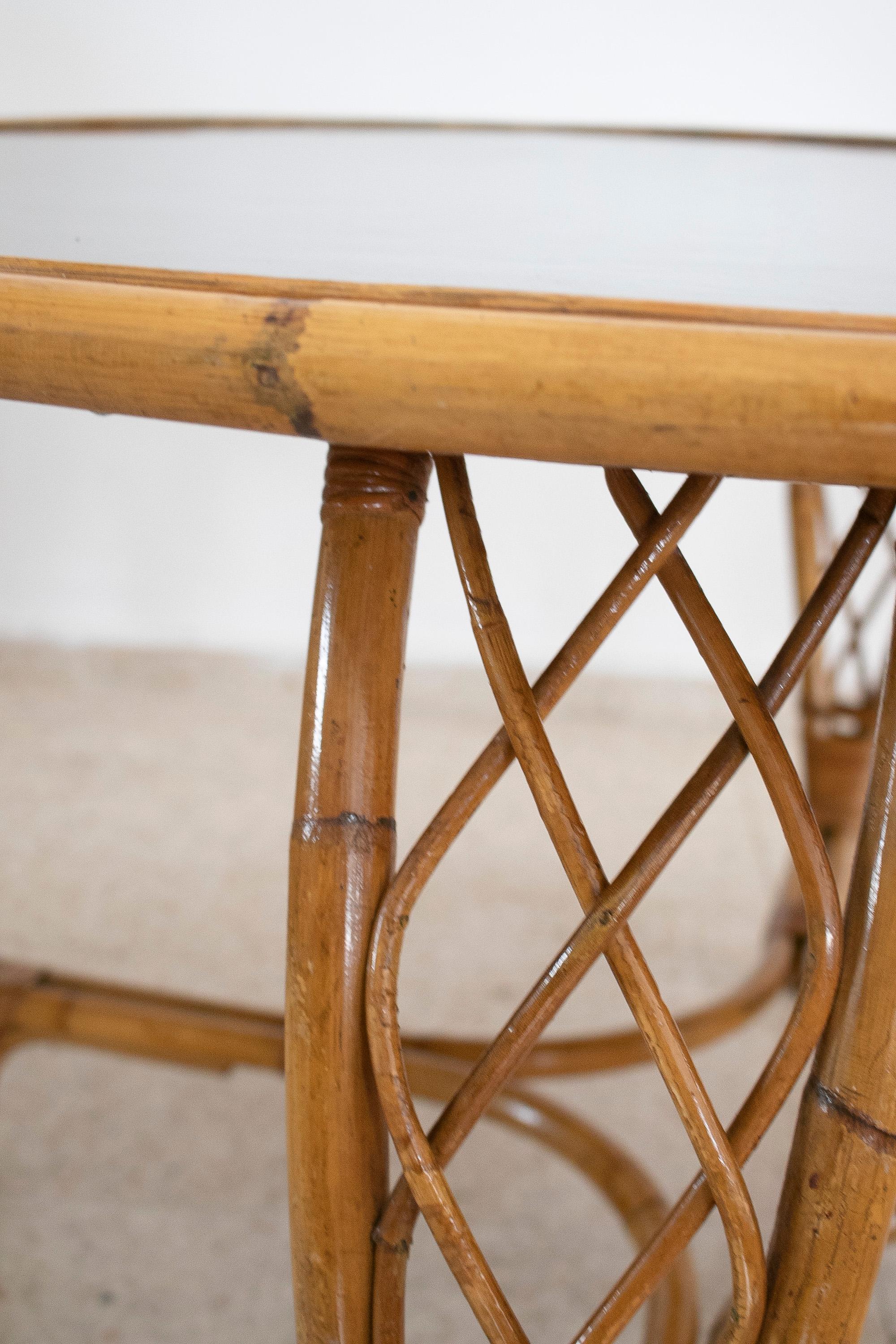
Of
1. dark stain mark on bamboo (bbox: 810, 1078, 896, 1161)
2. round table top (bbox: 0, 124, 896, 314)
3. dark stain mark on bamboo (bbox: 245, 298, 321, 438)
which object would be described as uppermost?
round table top (bbox: 0, 124, 896, 314)

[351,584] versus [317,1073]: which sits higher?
[351,584]

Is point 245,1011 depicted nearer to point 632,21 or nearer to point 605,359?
point 605,359

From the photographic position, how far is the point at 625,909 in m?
0.30

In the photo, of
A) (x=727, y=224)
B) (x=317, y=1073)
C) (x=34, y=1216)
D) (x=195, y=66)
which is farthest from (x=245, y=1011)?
(x=195, y=66)

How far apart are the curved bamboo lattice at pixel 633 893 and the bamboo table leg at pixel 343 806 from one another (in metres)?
0.01

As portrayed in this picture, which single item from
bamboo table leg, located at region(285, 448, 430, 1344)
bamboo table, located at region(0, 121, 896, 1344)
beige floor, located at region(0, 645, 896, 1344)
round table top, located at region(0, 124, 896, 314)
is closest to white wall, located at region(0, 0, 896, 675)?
beige floor, located at region(0, 645, 896, 1344)

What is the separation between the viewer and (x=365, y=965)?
0.32m

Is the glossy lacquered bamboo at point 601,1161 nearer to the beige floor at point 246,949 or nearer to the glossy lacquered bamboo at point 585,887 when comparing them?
the beige floor at point 246,949

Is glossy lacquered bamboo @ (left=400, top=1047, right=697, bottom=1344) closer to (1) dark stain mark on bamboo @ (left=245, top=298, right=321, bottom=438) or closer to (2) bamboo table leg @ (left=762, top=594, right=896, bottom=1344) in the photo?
(2) bamboo table leg @ (left=762, top=594, right=896, bottom=1344)

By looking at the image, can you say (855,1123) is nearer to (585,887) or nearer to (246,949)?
(585,887)

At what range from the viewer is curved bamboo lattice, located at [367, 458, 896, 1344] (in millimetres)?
300

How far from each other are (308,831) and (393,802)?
3 cm

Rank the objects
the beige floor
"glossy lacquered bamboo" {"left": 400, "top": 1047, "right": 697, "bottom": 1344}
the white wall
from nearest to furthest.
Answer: "glossy lacquered bamboo" {"left": 400, "top": 1047, "right": 697, "bottom": 1344} < the beige floor < the white wall

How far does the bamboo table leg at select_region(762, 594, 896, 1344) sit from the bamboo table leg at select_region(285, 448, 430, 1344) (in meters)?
0.13
